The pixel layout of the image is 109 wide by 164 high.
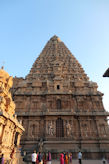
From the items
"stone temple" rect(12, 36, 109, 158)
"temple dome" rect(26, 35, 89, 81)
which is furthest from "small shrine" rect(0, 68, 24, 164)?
"temple dome" rect(26, 35, 89, 81)

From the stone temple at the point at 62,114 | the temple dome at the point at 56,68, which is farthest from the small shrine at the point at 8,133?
the temple dome at the point at 56,68

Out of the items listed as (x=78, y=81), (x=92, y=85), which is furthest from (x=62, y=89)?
(x=92, y=85)

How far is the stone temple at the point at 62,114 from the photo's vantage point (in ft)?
59.2

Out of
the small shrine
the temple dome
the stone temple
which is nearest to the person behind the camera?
the small shrine

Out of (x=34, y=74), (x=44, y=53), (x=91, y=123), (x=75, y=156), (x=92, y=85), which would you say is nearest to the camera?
(x=75, y=156)

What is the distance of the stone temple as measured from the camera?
710 inches

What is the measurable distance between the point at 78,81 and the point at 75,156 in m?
14.8

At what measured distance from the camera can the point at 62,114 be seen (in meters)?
20.2

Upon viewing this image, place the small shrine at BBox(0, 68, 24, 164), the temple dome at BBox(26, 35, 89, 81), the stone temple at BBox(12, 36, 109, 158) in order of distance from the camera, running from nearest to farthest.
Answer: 1. the small shrine at BBox(0, 68, 24, 164)
2. the stone temple at BBox(12, 36, 109, 158)
3. the temple dome at BBox(26, 35, 89, 81)

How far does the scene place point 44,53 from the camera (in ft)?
121

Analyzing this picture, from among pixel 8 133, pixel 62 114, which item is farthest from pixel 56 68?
pixel 8 133

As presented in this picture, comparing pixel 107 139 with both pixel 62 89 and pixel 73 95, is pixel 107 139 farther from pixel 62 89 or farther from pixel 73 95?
pixel 62 89

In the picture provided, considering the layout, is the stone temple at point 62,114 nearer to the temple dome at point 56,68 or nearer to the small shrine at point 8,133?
the temple dome at point 56,68

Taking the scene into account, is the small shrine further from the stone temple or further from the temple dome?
the temple dome
